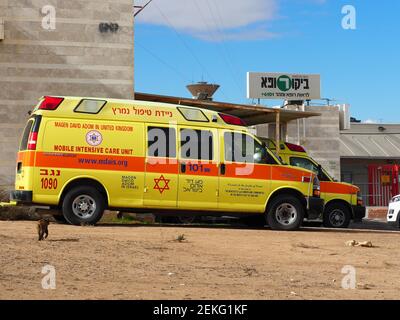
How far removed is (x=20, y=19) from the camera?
21.5 metres

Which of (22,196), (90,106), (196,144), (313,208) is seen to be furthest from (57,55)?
(313,208)

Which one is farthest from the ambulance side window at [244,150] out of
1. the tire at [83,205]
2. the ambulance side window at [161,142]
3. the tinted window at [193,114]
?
the tire at [83,205]

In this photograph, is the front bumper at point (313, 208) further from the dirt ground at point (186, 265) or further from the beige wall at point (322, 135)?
the beige wall at point (322, 135)

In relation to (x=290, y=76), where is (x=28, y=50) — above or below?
below

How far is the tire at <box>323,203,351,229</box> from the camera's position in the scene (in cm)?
2089

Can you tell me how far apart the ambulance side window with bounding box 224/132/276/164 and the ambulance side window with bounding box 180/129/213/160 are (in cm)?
39

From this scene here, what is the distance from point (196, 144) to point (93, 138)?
89.6 inches

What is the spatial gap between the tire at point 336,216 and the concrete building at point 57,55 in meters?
6.74

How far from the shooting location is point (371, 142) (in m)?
49.2

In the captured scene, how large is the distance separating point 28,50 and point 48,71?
2.73 ft

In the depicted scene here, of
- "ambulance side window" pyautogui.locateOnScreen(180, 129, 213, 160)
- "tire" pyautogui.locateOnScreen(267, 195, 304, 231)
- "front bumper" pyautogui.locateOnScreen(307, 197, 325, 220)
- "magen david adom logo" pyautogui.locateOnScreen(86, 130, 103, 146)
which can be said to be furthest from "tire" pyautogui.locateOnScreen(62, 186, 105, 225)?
"front bumper" pyautogui.locateOnScreen(307, 197, 325, 220)

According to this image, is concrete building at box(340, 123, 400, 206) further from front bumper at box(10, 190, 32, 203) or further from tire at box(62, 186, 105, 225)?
front bumper at box(10, 190, 32, 203)
